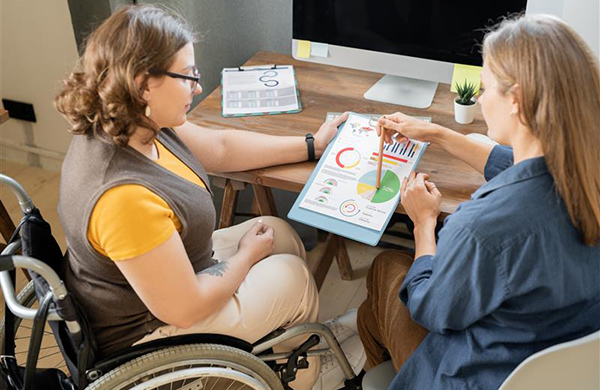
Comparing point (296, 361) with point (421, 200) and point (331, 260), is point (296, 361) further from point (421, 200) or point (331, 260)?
point (331, 260)

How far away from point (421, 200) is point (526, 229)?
1.21 ft

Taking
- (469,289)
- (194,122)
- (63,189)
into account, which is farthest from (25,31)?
(469,289)

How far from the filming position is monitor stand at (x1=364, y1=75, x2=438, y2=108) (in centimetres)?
181

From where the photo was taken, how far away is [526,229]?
1077 millimetres

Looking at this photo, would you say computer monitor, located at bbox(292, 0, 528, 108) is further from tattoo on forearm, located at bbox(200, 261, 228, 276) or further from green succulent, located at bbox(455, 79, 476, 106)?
tattoo on forearm, located at bbox(200, 261, 228, 276)

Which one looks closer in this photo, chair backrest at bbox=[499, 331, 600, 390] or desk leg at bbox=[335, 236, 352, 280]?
chair backrest at bbox=[499, 331, 600, 390]

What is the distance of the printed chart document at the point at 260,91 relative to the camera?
178 centimetres

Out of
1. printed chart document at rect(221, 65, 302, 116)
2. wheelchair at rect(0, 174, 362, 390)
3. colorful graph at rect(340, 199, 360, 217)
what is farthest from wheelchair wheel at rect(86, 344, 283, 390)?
printed chart document at rect(221, 65, 302, 116)

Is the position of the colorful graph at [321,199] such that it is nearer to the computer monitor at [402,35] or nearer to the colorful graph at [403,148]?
the colorful graph at [403,148]

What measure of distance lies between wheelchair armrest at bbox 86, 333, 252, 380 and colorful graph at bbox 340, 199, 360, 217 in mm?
384

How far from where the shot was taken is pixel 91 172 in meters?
1.19

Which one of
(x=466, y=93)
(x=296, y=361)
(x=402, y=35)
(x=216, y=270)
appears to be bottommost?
(x=296, y=361)

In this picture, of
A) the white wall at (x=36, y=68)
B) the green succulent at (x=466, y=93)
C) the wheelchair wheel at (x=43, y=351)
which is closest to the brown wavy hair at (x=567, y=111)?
the green succulent at (x=466, y=93)

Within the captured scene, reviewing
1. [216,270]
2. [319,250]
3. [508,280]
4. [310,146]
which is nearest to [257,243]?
[216,270]
